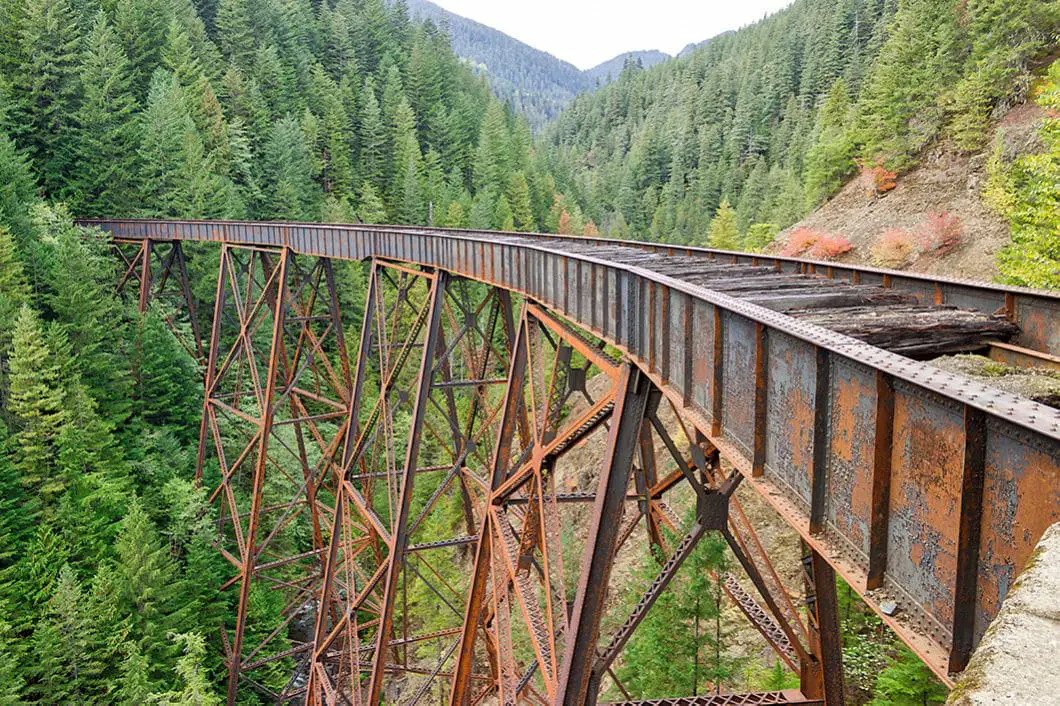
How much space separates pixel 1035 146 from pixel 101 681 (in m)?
29.4

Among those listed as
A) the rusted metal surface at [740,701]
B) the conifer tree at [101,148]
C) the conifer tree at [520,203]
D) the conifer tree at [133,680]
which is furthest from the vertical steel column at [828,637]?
the conifer tree at [520,203]

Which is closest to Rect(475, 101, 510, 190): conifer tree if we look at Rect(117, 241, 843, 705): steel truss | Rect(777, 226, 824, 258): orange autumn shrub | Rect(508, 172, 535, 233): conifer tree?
Rect(508, 172, 535, 233): conifer tree

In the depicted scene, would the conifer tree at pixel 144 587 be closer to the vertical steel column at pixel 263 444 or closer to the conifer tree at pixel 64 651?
the conifer tree at pixel 64 651

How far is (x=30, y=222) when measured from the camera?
21.3 metres

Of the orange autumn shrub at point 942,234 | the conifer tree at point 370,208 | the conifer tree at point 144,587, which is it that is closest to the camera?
the conifer tree at point 144,587

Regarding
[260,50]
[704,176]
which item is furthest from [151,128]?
[704,176]

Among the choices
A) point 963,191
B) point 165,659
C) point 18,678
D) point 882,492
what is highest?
point 963,191

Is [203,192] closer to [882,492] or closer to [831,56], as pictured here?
[882,492]

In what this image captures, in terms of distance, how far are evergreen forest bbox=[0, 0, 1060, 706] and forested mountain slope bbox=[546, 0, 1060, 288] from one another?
20 cm

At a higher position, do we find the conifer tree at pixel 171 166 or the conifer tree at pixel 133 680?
the conifer tree at pixel 171 166

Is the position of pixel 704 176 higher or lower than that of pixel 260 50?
lower

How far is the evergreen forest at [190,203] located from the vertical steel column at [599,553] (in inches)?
197

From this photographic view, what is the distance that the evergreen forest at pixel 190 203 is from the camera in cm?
1463

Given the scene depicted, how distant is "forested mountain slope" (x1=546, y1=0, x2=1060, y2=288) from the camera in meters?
25.4
